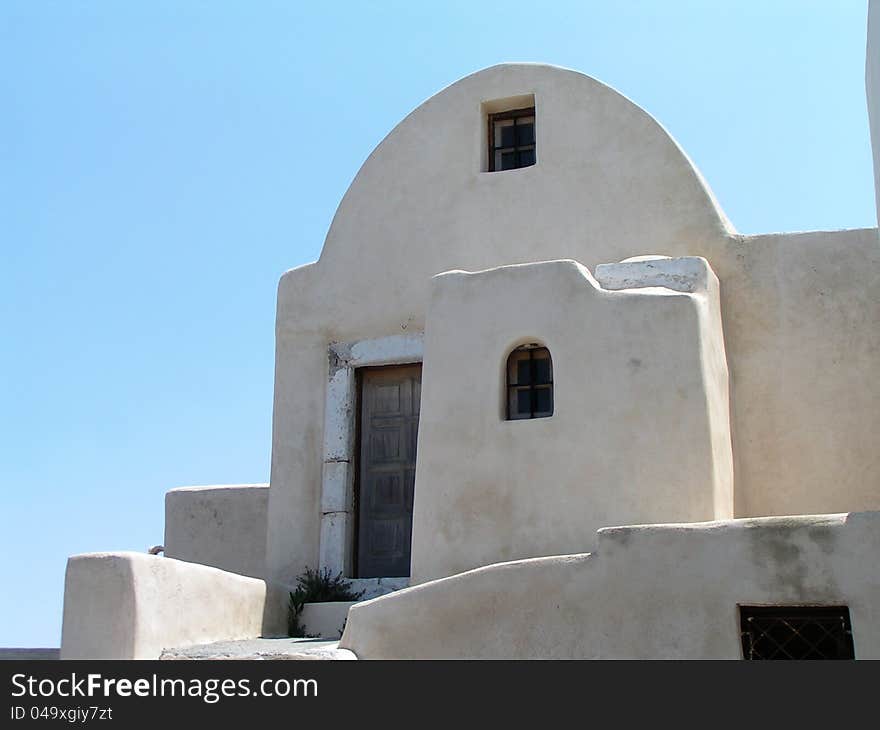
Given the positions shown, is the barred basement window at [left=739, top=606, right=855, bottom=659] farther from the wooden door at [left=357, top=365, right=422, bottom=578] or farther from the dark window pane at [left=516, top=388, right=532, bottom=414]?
the wooden door at [left=357, top=365, right=422, bottom=578]

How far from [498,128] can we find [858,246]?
3.91 meters

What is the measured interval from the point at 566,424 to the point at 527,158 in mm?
3860

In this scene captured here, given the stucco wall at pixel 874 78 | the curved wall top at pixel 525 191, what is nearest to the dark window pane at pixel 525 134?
the curved wall top at pixel 525 191

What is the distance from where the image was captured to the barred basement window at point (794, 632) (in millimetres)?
7332

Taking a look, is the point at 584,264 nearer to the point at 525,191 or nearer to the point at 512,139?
the point at 525,191

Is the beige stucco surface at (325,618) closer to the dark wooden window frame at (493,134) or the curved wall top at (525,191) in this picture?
the curved wall top at (525,191)

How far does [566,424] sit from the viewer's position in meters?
9.32

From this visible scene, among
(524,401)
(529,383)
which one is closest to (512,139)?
(529,383)

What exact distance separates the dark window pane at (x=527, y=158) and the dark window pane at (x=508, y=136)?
0.17 meters

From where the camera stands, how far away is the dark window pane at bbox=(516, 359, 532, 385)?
9891 millimetres

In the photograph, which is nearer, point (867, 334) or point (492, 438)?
point (492, 438)
